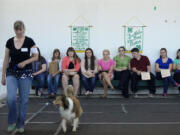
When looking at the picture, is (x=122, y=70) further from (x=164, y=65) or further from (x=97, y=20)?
(x=97, y=20)

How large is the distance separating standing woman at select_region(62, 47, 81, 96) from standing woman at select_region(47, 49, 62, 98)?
186 millimetres

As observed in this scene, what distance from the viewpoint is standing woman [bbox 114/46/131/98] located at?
7.16 m

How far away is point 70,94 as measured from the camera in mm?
4008

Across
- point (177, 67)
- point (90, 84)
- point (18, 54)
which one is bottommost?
point (90, 84)

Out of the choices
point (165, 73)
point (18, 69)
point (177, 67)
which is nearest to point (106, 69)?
point (165, 73)

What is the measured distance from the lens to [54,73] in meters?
7.33

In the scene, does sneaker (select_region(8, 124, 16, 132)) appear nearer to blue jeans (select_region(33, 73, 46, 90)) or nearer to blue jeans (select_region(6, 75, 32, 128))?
blue jeans (select_region(6, 75, 32, 128))

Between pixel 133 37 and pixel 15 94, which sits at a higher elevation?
pixel 133 37

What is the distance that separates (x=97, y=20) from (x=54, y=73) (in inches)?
77.9

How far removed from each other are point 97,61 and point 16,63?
399 centimetres

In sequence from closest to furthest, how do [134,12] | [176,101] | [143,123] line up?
[143,123] → [176,101] → [134,12]

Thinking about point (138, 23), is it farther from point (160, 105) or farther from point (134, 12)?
point (160, 105)

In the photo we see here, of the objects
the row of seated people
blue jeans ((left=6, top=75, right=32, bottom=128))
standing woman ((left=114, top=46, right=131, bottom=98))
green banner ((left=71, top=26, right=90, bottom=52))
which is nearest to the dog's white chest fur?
blue jeans ((left=6, top=75, right=32, bottom=128))

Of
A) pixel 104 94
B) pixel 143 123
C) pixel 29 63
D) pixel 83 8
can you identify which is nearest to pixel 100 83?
pixel 104 94
